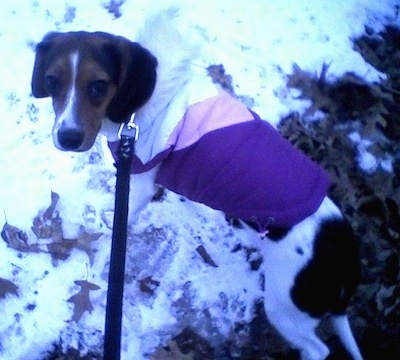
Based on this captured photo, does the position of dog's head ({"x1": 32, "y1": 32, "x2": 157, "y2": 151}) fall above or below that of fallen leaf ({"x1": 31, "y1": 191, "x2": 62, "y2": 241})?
above

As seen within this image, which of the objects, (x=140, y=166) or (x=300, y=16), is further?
(x=300, y=16)

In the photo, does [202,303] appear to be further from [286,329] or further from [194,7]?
[194,7]

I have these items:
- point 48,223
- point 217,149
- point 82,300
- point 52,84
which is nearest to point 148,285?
point 82,300

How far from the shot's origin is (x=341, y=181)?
12.8ft

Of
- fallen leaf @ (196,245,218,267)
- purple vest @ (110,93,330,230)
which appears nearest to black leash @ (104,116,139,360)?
purple vest @ (110,93,330,230)

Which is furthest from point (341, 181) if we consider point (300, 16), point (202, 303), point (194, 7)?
point (194, 7)

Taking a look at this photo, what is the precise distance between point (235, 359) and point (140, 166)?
150cm

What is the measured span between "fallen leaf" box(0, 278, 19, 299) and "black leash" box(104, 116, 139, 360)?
62.6 inches

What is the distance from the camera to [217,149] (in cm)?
269

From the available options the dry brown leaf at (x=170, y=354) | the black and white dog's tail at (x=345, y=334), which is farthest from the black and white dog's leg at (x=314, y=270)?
the dry brown leaf at (x=170, y=354)

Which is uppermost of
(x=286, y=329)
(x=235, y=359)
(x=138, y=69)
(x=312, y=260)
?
(x=138, y=69)

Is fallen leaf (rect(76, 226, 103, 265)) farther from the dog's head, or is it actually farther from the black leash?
the black leash

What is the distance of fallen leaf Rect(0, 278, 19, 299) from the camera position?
10.9 feet

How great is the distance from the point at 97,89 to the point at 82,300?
4.91 ft
